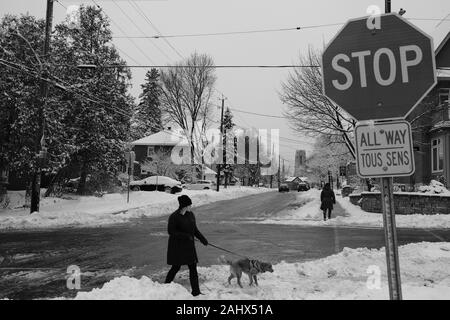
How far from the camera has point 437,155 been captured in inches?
1083

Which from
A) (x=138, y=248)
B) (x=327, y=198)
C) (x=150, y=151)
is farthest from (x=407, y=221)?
(x=150, y=151)

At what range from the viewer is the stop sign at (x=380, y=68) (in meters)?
3.19

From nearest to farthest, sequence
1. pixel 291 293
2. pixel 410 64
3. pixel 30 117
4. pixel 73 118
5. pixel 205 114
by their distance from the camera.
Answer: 1. pixel 410 64
2. pixel 291 293
3. pixel 30 117
4. pixel 73 118
5. pixel 205 114

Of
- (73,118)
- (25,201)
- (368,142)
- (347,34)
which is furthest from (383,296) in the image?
(73,118)

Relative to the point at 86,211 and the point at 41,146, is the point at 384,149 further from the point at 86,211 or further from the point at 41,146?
the point at 86,211

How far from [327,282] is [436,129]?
22.4 meters

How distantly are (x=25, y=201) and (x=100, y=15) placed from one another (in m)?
15.7

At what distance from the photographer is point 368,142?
3.25 m

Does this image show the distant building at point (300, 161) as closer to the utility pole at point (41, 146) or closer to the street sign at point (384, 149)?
the utility pole at point (41, 146)

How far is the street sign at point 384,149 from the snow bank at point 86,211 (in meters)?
17.0

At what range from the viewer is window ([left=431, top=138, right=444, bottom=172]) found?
88.4ft

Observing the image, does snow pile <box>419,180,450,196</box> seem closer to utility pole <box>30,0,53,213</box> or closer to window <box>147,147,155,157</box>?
utility pole <box>30,0,53,213</box>

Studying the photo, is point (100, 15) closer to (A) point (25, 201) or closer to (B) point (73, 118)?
(B) point (73, 118)

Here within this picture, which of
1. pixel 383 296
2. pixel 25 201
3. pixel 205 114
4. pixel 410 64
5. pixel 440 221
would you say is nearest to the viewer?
pixel 410 64
